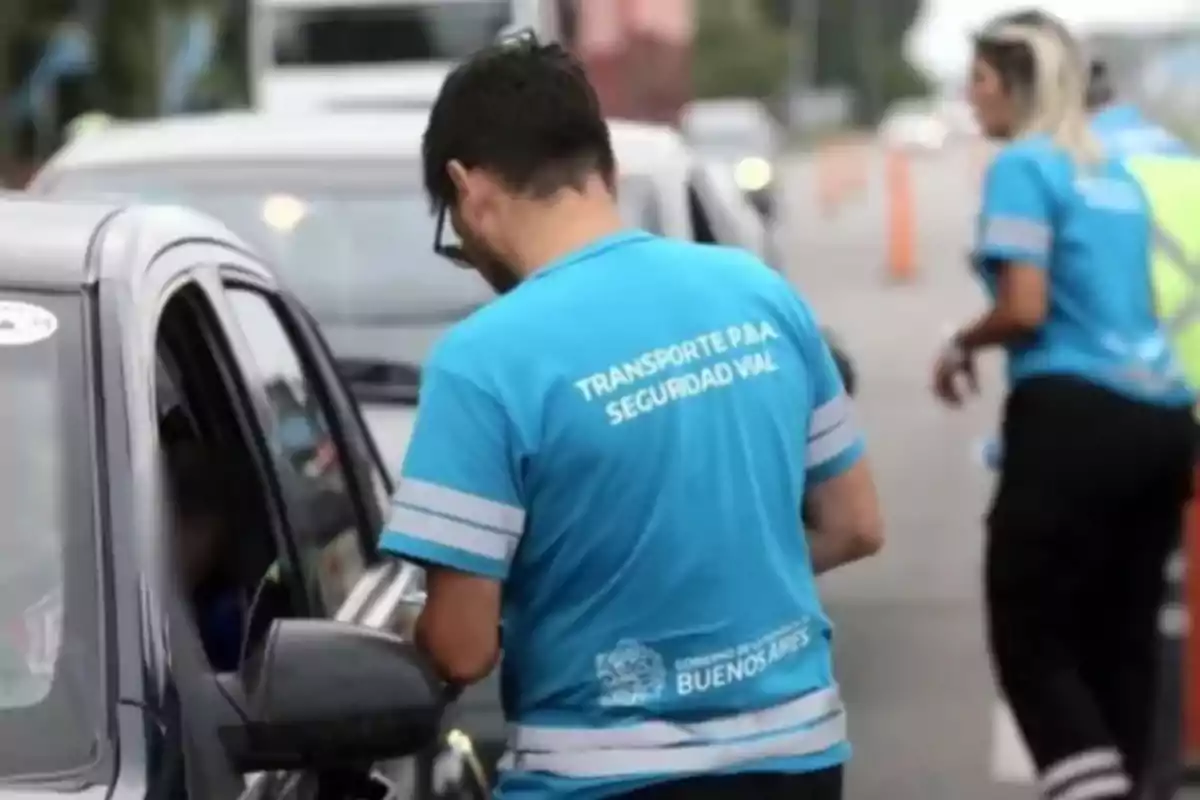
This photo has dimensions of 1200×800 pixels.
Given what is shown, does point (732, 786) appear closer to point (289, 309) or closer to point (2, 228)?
point (2, 228)

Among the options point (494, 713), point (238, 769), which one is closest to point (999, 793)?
point (494, 713)

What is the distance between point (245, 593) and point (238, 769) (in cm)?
71

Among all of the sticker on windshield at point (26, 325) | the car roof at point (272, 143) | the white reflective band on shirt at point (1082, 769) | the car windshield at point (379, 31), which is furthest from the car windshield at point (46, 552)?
the car windshield at point (379, 31)

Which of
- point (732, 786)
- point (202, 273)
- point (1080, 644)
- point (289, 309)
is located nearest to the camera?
point (732, 786)

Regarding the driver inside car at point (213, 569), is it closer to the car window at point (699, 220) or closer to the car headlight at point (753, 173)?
the car window at point (699, 220)

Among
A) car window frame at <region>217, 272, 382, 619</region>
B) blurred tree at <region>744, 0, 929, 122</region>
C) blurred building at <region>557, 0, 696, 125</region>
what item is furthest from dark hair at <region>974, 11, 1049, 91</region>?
blurred tree at <region>744, 0, 929, 122</region>

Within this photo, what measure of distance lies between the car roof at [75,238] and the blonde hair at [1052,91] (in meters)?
2.65

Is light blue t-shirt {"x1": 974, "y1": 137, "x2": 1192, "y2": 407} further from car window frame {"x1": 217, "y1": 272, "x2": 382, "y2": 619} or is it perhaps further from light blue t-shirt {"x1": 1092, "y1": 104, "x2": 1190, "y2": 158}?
car window frame {"x1": 217, "y1": 272, "x2": 382, "y2": 619}

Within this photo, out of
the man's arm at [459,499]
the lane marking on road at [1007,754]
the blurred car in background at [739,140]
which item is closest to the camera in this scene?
the man's arm at [459,499]

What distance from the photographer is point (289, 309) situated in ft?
15.3

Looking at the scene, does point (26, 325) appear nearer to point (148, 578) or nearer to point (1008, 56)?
point (148, 578)

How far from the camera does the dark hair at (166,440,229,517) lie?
12.0 ft

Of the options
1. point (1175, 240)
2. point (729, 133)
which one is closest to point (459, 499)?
point (1175, 240)

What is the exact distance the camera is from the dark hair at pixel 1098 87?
6.91m
